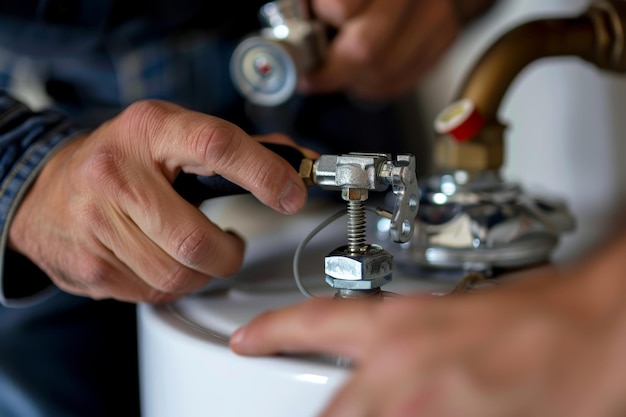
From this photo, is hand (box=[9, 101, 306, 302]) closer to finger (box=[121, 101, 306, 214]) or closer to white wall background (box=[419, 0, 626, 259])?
finger (box=[121, 101, 306, 214])

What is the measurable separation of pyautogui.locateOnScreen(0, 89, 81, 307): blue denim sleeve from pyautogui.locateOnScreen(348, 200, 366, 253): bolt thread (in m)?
0.15

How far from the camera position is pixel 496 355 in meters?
0.20

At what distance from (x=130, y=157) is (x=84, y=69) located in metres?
0.22

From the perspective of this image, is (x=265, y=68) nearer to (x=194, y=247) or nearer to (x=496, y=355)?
(x=194, y=247)

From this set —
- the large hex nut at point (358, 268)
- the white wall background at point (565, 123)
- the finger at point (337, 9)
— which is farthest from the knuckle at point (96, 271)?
the white wall background at point (565, 123)

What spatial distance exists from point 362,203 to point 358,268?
24mm

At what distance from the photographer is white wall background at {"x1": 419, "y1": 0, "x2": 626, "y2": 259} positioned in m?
0.62

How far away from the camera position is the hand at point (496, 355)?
0.19 meters

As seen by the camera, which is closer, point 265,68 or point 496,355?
point 496,355

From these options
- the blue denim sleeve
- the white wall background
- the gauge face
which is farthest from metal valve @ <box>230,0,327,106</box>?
the white wall background

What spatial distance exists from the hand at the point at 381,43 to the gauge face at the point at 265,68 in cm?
4

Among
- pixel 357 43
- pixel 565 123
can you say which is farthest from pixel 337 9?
pixel 565 123

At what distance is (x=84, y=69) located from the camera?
1.64 ft

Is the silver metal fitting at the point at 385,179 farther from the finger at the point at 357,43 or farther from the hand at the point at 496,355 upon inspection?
the finger at the point at 357,43
